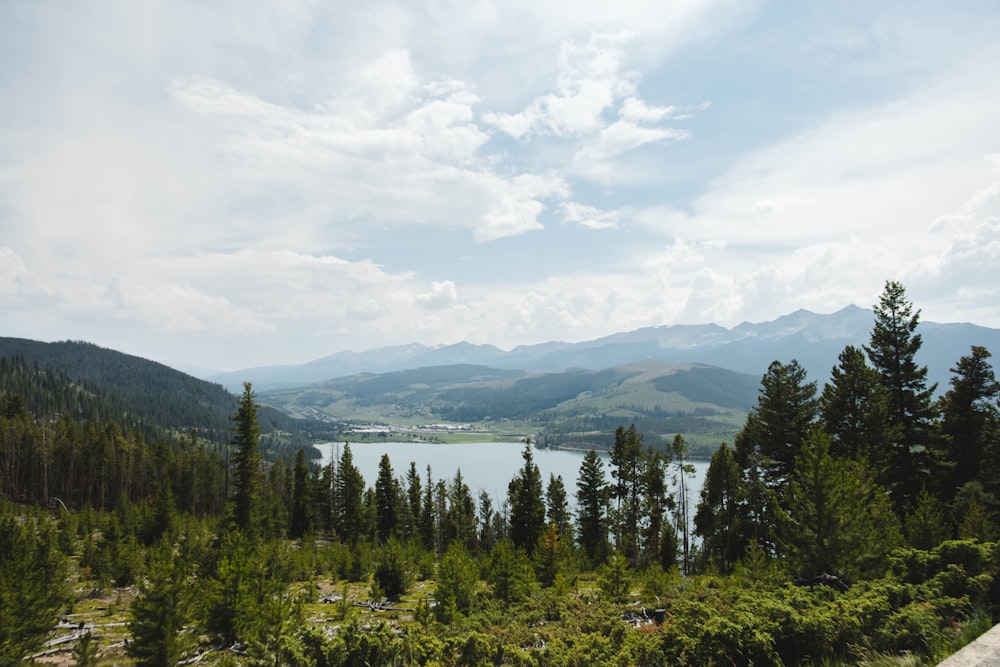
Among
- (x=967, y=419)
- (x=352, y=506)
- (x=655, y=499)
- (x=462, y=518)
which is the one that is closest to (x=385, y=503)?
(x=352, y=506)

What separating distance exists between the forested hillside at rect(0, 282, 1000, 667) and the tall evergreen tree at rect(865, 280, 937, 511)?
103 mm

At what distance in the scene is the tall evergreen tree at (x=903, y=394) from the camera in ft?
87.4

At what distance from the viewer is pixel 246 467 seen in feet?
119

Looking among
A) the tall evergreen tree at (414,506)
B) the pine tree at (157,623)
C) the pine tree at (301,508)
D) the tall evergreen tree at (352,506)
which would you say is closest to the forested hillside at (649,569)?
the pine tree at (157,623)

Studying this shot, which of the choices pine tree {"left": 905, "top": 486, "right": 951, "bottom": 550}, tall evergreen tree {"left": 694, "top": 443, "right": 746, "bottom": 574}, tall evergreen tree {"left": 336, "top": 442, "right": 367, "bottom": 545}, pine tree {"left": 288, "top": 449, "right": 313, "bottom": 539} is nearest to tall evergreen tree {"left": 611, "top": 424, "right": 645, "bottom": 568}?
tall evergreen tree {"left": 694, "top": 443, "right": 746, "bottom": 574}

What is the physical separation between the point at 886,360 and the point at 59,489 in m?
95.7

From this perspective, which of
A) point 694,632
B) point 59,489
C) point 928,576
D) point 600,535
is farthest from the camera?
point 59,489

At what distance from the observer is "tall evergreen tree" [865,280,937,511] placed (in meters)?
26.6

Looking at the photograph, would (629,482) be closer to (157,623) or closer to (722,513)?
(722,513)

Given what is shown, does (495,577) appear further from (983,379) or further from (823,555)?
(983,379)

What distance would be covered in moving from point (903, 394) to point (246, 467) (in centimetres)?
4277

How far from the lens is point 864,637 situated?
797cm

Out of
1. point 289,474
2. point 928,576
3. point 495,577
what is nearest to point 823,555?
point 928,576

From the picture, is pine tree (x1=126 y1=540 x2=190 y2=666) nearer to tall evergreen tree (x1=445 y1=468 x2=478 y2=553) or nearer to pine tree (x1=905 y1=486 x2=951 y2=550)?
pine tree (x1=905 y1=486 x2=951 y2=550)
